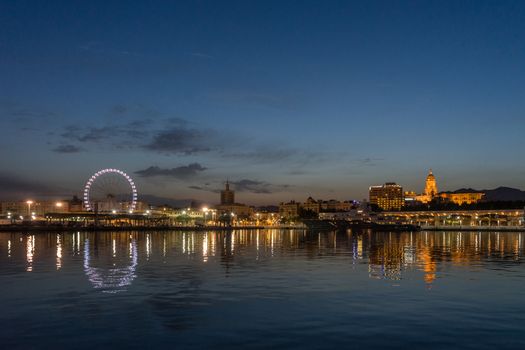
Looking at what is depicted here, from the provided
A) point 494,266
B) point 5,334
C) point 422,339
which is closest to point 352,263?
point 494,266

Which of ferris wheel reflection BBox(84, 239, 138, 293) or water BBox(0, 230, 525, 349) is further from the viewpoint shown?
ferris wheel reflection BBox(84, 239, 138, 293)

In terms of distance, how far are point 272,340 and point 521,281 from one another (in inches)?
911

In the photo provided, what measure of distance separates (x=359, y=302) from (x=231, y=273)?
1503 cm

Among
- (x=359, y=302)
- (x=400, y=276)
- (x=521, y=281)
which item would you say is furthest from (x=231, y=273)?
(x=521, y=281)

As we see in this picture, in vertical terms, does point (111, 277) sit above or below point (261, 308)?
below

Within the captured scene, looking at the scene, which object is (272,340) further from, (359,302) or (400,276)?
(400,276)

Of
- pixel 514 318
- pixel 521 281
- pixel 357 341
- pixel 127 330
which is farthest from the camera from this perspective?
pixel 521 281

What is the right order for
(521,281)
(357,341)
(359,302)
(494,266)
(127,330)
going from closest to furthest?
(357,341), (127,330), (359,302), (521,281), (494,266)

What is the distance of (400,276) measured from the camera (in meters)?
38.7

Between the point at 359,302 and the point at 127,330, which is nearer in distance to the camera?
the point at 127,330

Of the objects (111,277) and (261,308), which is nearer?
(261,308)

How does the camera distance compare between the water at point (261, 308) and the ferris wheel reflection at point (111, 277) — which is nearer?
the water at point (261, 308)

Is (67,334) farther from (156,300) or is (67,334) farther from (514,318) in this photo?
(514,318)

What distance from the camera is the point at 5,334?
20406 mm
